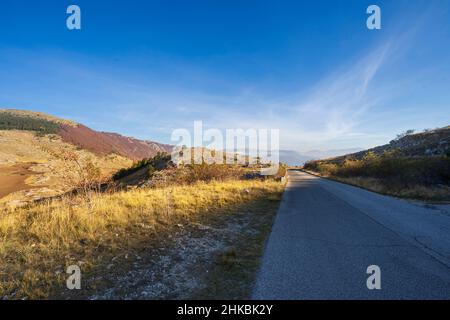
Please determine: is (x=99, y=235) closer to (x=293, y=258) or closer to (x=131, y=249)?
(x=131, y=249)

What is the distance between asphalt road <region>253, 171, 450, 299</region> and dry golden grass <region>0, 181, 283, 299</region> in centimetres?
313

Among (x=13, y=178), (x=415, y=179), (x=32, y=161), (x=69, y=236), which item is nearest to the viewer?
(x=69, y=236)

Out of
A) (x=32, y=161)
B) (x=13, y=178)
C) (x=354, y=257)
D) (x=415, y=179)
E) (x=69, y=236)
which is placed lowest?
(x=13, y=178)

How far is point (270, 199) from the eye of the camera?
43.9 ft

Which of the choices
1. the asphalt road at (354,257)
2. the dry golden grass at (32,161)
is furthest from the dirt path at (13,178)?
the asphalt road at (354,257)

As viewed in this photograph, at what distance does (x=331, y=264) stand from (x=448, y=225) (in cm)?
617

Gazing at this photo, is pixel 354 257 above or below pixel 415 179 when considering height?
below

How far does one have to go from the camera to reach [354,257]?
16.4 feet

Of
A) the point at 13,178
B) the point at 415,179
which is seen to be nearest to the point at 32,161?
the point at 13,178

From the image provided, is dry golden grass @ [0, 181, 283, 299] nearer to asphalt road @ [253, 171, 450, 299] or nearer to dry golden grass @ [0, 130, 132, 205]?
asphalt road @ [253, 171, 450, 299]

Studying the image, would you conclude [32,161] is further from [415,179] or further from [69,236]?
[415,179]

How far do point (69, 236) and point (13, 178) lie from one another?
72.1 metres

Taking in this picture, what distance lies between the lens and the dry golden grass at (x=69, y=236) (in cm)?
396
